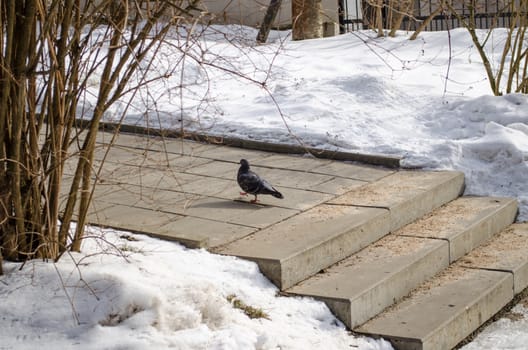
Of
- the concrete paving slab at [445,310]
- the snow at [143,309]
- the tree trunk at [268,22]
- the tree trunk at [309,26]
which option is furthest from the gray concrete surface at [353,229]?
the tree trunk at [309,26]

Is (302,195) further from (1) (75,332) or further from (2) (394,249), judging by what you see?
(1) (75,332)

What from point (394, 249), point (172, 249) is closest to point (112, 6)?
point (172, 249)

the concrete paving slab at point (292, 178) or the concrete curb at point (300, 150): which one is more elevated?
the concrete curb at point (300, 150)

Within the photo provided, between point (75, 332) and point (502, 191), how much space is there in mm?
4721

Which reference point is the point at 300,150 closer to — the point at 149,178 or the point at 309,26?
the point at 149,178

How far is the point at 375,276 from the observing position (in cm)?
614

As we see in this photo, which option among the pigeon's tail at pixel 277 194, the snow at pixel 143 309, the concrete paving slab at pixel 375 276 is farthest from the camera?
the pigeon's tail at pixel 277 194

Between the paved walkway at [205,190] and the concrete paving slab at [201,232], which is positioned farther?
the paved walkway at [205,190]

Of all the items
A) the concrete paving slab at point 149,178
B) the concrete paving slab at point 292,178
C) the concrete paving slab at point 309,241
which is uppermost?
the concrete paving slab at point 149,178

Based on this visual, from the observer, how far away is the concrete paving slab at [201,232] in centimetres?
617

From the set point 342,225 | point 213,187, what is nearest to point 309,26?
point 213,187

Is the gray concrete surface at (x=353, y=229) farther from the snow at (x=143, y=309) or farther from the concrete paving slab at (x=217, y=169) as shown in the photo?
the snow at (x=143, y=309)

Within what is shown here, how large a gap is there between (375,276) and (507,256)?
1.48 m

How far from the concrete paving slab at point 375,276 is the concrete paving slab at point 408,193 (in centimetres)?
32
